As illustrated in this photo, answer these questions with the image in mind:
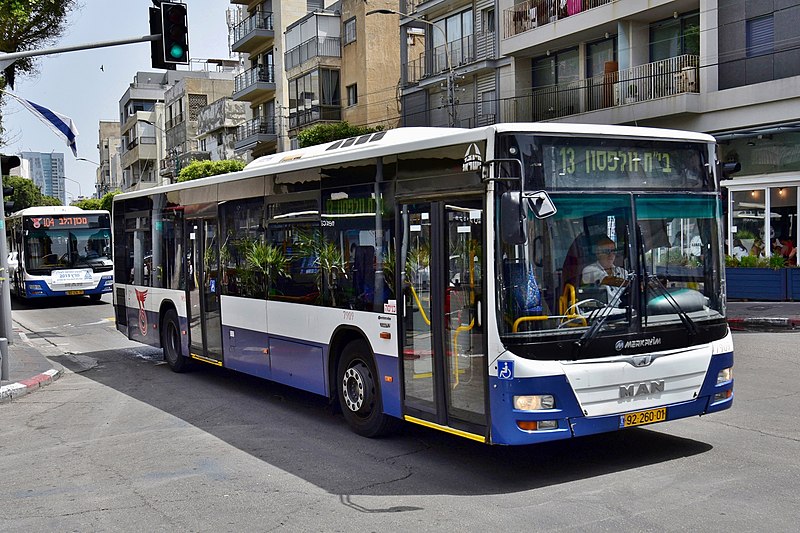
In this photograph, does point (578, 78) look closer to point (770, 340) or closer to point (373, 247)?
point (770, 340)

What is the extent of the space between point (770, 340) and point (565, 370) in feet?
35.3

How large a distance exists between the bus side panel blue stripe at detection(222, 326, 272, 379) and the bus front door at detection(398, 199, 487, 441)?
3.38m

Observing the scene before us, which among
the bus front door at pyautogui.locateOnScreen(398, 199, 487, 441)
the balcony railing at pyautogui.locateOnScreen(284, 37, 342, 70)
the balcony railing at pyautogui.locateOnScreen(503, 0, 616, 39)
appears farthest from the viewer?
the balcony railing at pyautogui.locateOnScreen(284, 37, 342, 70)

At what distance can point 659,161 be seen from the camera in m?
7.79

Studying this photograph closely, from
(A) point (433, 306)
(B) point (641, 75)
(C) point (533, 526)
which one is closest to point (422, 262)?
(A) point (433, 306)

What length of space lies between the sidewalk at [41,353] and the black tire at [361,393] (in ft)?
18.7

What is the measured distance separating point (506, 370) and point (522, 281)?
27.9 inches

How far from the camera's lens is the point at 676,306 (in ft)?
25.2

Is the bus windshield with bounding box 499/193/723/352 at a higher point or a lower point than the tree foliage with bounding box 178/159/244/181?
lower

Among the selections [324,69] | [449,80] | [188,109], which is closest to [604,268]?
[449,80]

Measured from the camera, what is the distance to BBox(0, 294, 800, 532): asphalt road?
6461 mm

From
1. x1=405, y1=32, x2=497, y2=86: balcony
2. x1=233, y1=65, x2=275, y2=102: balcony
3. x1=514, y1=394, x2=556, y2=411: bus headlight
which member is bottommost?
x1=514, y1=394, x2=556, y2=411: bus headlight

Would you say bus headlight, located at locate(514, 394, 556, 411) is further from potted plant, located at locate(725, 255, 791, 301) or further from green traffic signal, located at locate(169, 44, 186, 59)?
potted plant, located at locate(725, 255, 791, 301)

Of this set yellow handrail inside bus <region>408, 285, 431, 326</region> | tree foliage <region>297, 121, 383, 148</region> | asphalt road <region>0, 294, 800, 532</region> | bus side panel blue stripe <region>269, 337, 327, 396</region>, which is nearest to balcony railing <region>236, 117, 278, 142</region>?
tree foliage <region>297, 121, 383, 148</region>
